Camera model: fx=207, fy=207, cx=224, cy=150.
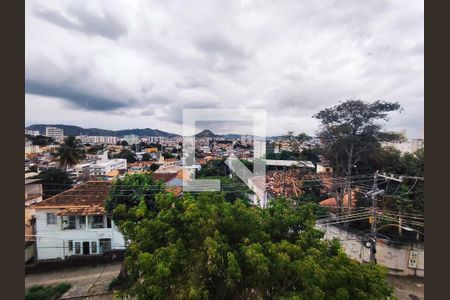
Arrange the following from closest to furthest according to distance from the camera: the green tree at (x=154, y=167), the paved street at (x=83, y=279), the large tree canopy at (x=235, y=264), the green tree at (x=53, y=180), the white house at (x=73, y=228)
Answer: the large tree canopy at (x=235, y=264) < the paved street at (x=83, y=279) < the white house at (x=73, y=228) < the green tree at (x=53, y=180) < the green tree at (x=154, y=167)

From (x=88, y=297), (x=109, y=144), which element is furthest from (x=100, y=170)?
(x=88, y=297)

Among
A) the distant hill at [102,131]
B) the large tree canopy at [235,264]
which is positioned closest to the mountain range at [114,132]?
the distant hill at [102,131]

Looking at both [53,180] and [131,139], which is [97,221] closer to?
[53,180]

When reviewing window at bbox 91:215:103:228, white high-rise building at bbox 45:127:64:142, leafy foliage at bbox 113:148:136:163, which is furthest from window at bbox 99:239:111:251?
white high-rise building at bbox 45:127:64:142

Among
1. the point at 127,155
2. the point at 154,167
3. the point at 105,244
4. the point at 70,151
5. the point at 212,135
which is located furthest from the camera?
the point at 154,167

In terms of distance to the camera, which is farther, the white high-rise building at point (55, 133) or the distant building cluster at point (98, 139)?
the distant building cluster at point (98, 139)

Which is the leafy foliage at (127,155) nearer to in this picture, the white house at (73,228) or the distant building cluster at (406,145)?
the white house at (73,228)

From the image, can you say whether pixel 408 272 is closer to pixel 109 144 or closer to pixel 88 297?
pixel 88 297

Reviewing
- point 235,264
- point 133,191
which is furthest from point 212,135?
point 235,264
